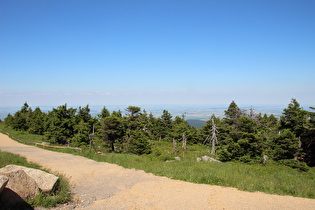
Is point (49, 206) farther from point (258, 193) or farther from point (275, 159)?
point (275, 159)

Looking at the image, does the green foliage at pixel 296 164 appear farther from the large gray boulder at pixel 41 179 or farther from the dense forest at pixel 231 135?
the large gray boulder at pixel 41 179

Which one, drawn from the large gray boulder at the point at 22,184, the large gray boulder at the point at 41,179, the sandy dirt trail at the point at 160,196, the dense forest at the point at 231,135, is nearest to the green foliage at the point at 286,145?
the dense forest at the point at 231,135

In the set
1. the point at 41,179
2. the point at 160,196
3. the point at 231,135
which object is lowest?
the point at 231,135

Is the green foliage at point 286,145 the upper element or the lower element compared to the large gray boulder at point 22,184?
lower

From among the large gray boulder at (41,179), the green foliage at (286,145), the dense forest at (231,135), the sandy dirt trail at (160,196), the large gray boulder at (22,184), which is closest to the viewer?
the large gray boulder at (22,184)

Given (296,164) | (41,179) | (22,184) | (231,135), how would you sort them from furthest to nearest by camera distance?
1. (231,135)
2. (296,164)
3. (41,179)
4. (22,184)

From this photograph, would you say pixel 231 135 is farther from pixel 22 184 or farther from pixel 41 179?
pixel 22 184

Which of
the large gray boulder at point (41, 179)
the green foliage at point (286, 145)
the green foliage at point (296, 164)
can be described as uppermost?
the large gray boulder at point (41, 179)

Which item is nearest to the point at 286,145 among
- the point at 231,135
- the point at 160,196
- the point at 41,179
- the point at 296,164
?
the point at 296,164

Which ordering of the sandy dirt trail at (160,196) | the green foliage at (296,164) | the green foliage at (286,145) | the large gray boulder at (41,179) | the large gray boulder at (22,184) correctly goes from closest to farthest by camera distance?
1. the large gray boulder at (22,184)
2. the sandy dirt trail at (160,196)
3. the large gray boulder at (41,179)
4. the green foliage at (296,164)
5. the green foliage at (286,145)

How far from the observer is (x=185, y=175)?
39.5 ft

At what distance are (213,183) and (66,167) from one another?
10.1 metres

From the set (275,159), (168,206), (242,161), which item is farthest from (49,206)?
(275,159)

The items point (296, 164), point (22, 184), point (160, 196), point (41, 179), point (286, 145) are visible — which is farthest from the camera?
point (286, 145)
